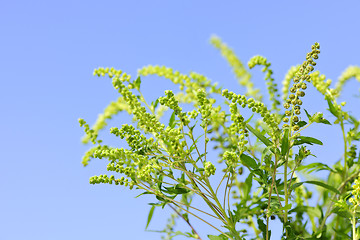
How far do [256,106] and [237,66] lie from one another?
97 centimetres

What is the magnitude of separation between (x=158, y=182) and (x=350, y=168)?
3.30 ft

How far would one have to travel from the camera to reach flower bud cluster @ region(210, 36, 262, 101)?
7.94ft

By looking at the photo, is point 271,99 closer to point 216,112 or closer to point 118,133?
point 216,112

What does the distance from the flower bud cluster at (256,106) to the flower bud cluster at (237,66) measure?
0.59 meters

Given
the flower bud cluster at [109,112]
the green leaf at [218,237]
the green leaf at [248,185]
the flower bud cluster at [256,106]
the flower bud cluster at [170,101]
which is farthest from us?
the flower bud cluster at [109,112]

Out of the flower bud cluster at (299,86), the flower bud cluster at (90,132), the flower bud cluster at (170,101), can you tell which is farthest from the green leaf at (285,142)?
the flower bud cluster at (90,132)

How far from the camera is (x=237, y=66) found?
259 centimetres

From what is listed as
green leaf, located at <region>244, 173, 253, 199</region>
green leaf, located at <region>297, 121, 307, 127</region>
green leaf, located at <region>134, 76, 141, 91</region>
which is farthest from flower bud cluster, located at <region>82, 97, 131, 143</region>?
green leaf, located at <region>297, 121, 307, 127</region>

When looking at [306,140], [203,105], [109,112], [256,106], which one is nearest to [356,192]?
[306,140]

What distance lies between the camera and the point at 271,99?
1946 mm

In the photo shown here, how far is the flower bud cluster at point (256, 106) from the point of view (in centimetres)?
165

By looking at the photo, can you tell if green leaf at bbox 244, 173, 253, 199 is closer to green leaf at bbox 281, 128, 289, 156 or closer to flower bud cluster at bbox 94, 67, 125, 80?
green leaf at bbox 281, 128, 289, 156

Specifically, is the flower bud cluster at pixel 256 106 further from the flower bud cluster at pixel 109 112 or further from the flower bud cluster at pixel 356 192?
the flower bud cluster at pixel 109 112

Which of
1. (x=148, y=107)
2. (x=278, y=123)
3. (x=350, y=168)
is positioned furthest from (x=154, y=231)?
(x=350, y=168)
